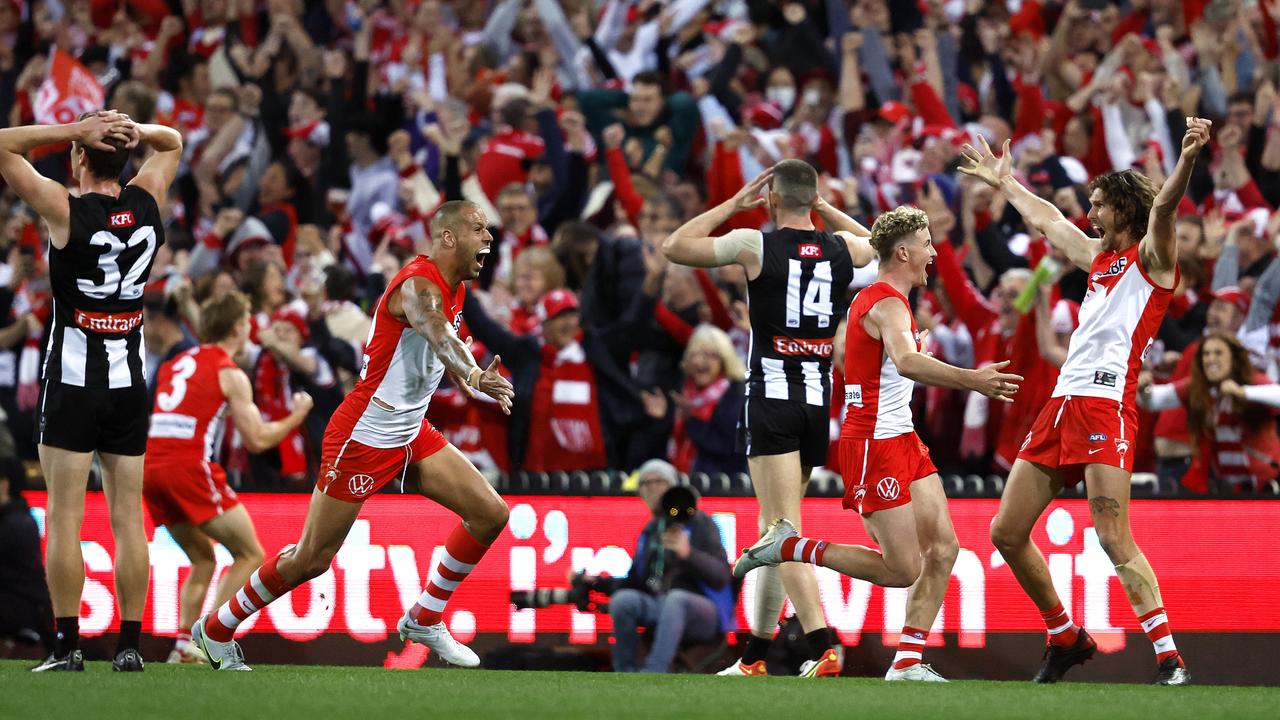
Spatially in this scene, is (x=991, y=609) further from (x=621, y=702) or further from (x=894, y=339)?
(x=621, y=702)

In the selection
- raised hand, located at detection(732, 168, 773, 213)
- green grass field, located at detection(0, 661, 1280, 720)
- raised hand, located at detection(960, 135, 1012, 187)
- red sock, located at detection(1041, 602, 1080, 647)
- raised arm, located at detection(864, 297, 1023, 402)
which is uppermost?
raised hand, located at detection(960, 135, 1012, 187)

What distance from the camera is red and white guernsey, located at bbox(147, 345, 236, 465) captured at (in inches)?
455

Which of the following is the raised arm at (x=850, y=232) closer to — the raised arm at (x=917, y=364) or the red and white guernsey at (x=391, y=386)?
the raised arm at (x=917, y=364)

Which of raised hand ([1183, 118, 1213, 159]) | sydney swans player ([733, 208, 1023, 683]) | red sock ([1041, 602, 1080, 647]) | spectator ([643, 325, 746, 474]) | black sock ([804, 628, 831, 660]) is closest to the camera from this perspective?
raised hand ([1183, 118, 1213, 159])

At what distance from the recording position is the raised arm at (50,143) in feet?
29.1

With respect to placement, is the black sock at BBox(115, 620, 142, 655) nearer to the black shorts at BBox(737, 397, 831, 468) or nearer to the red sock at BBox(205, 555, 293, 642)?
the red sock at BBox(205, 555, 293, 642)

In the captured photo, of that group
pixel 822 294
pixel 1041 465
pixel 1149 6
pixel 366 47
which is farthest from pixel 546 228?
pixel 1041 465

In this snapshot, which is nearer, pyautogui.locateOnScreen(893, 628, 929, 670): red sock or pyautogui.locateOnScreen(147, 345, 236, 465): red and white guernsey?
pyautogui.locateOnScreen(893, 628, 929, 670): red sock

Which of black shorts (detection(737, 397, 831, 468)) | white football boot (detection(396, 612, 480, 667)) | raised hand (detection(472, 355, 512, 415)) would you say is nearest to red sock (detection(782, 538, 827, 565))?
black shorts (detection(737, 397, 831, 468))

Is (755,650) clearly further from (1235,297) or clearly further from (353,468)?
(1235,297)

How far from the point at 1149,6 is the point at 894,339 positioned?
994 centimetres

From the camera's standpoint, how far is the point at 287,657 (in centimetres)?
1183

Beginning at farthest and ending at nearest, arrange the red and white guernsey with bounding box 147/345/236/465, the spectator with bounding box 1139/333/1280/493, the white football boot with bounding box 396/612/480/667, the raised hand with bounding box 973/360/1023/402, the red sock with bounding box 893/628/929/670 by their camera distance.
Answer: the spectator with bounding box 1139/333/1280/493, the red and white guernsey with bounding box 147/345/236/465, the white football boot with bounding box 396/612/480/667, the red sock with bounding box 893/628/929/670, the raised hand with bounding box 973/360/1023/402

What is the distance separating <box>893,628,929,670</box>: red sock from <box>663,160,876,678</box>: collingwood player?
567 millimetres
